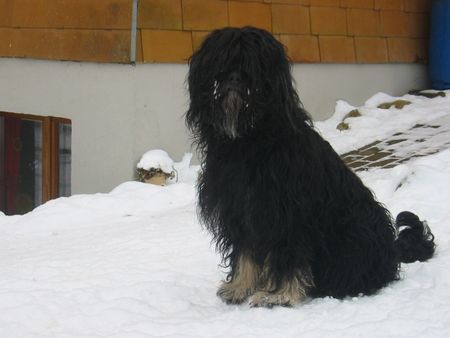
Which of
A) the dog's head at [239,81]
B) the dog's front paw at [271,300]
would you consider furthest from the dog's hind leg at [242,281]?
the dog's head at [239,81]

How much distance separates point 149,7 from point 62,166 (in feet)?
7.52

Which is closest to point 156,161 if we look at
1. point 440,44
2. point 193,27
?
point 193,27

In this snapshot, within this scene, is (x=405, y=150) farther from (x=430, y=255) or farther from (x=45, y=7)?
(x=45, y=7)

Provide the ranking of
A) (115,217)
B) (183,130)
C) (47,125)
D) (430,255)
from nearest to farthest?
(430,255) → (115,217) → (183,130) → (47,125)

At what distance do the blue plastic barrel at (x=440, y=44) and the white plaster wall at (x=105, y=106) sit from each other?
4014 mm

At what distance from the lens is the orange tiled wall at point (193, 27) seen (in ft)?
24.8

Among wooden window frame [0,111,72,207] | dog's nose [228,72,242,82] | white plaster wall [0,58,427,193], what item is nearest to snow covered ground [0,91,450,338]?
white plaster wall [0,58,427,193]

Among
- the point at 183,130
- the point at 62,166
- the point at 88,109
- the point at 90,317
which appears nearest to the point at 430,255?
the point at 90,317

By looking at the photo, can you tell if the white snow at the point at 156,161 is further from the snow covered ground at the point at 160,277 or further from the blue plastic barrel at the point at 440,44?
the blue plastic barrel at the point at 440,44

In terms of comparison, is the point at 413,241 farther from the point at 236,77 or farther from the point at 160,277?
the point at 236,77

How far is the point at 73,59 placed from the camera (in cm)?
795

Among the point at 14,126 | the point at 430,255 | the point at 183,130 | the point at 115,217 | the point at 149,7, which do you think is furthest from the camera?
the point at 14,126

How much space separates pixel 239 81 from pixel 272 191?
2.04 feet

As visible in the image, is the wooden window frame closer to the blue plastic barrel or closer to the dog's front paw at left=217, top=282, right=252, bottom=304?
the dog's front paw at left=217, top=282, right=252, bottom=304
